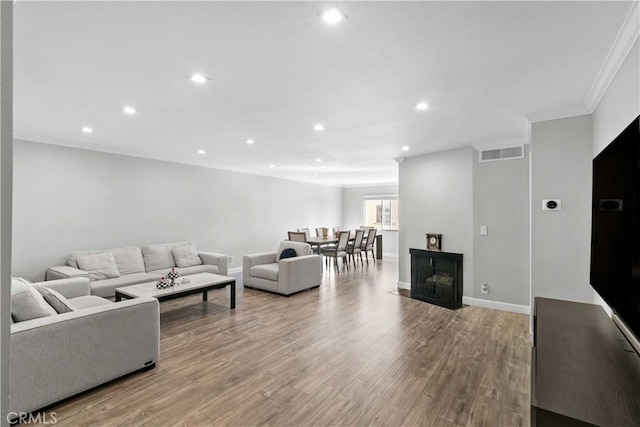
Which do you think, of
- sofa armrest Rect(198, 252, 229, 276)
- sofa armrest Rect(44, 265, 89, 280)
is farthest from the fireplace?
sofa armrest Rect(44, 265, 89, 280)

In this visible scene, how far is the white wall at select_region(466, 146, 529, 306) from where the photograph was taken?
4.20 meters

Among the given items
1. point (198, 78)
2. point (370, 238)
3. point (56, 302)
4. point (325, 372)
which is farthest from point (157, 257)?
point (370, 238)

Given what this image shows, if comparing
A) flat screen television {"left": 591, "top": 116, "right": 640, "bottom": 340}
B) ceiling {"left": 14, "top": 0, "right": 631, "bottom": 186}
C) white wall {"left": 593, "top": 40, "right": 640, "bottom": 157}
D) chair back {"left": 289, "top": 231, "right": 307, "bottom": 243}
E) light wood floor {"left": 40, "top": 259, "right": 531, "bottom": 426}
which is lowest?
light wood floor {"left": 40, "top": 259, "right": 531, "bottom": 426}

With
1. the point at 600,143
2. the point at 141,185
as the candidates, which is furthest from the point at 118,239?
the point at 600,143

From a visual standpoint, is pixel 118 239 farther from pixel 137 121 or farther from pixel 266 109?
pixel 266 109

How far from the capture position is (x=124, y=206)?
17.2 ft

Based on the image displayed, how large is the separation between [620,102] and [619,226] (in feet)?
3.48

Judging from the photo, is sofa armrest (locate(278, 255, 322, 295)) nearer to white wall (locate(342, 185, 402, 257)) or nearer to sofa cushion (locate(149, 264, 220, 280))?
sofa cushion (locate(149, 264, 220, 280))

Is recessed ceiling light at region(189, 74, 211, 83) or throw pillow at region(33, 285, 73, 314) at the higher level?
recessed ceiling light at region(189, 74, 211, 83)

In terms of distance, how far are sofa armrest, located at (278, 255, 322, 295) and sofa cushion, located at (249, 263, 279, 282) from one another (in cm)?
14

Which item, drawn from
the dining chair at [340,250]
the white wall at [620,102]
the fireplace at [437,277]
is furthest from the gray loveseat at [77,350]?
the dining chair at [340,250]

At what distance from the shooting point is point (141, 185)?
548 centimetres

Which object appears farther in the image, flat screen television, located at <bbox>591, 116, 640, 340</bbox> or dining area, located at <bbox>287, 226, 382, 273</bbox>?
dining area, located at <bbox>287, 226, 382, 273</bbox>

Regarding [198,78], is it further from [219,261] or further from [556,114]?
[219,261]
